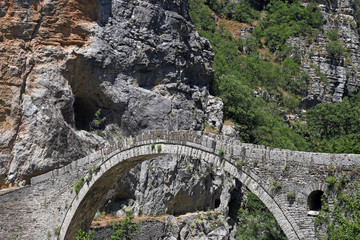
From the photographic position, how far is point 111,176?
14859 millimetres

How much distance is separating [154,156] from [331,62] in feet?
107

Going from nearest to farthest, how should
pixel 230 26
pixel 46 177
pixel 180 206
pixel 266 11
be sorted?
pixel 46 177 → pixel 180 206 → pixel 230 26 → pixel 266 11

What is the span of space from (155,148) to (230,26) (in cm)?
3563

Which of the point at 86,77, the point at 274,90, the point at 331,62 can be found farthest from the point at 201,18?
the point at 86,77

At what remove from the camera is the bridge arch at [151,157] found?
34.2 ft

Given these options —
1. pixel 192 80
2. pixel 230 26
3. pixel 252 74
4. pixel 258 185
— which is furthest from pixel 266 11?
pixel 258 185

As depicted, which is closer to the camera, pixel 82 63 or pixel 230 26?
pixel 82 63

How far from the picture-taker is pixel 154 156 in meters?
13.9

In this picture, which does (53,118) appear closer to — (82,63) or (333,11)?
(82,63)

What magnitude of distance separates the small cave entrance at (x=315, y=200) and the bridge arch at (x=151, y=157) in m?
0.68

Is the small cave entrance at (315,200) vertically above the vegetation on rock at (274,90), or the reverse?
the vegetation on rock at (274,90)

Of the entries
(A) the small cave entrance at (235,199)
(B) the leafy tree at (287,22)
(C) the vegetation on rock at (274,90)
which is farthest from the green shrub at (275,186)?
(B) the leafy tree at (287,22)

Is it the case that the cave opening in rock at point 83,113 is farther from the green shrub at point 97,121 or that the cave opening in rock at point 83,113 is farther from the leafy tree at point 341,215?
the leafy tree at point 341,215

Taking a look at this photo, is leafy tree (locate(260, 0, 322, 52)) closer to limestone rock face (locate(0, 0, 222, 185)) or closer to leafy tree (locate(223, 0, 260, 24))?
leafy tree (locate(223, 0, 260, 24))
